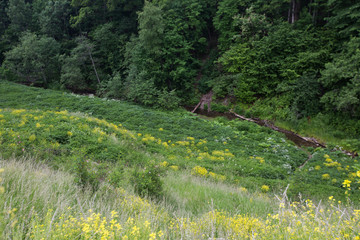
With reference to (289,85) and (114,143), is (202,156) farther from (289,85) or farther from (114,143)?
(289,85)

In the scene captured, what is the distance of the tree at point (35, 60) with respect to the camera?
2758cm

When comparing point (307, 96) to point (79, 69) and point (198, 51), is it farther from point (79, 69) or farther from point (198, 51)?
point (79, 69)

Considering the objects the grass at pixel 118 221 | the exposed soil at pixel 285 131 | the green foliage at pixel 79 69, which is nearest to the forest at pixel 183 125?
the grass at pixel 118 221

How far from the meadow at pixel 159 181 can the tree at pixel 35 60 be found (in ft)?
43.7

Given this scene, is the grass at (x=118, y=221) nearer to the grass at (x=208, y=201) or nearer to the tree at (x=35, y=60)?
the grass at (x=208, y=201)

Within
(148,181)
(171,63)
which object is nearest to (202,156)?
(148,181)

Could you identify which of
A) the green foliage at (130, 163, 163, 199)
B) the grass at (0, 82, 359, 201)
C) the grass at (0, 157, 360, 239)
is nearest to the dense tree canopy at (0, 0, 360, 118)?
the grass at (0, 82, 359, 201)

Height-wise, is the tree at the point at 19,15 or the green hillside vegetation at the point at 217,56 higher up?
the tree at the point at 19,15

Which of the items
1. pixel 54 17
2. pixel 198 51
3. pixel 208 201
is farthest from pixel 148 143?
pixel 54 17

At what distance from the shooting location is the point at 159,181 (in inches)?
165

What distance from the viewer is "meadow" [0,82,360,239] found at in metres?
2.14

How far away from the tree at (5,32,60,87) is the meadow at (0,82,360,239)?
1333cm

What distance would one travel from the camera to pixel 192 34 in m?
25.3

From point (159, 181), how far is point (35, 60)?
32.1 m
